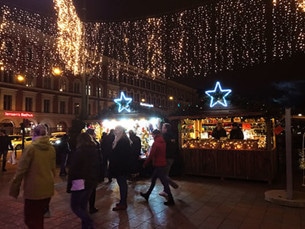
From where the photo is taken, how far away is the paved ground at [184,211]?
5059 millimetres

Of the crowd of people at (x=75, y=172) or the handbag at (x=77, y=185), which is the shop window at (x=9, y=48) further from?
the handbag at (x=77, y=185)

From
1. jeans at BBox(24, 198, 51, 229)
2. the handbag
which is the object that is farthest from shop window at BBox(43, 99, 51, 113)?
jeans at BBox(24, 198, 51, 229)

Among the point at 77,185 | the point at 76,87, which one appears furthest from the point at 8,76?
the point at 77,185

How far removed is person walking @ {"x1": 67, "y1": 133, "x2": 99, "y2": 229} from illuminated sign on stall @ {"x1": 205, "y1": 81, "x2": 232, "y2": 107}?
629cm

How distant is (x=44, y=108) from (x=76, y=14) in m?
29.4

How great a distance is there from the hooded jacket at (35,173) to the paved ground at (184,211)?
5.69 feet

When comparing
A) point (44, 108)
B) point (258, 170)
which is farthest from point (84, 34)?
point (44, 108)

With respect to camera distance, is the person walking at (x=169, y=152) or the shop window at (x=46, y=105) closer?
the person walking at (x=169, y=152)

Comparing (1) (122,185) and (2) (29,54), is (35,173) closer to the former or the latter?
(1) (122,185)

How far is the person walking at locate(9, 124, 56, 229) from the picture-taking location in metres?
3.44

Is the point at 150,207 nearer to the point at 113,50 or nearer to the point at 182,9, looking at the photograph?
the point at 182,9

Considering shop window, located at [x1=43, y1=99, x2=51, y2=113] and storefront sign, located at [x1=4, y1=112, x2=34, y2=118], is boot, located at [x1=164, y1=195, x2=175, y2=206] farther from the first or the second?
shop window, located at [x1=43, y1=99, x2=51, y2=113]

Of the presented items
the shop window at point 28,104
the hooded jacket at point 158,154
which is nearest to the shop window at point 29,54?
the shop window at point 28,104

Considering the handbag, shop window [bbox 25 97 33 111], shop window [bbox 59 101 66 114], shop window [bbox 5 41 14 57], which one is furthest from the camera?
shop window [bbox 59 101 66 114]
